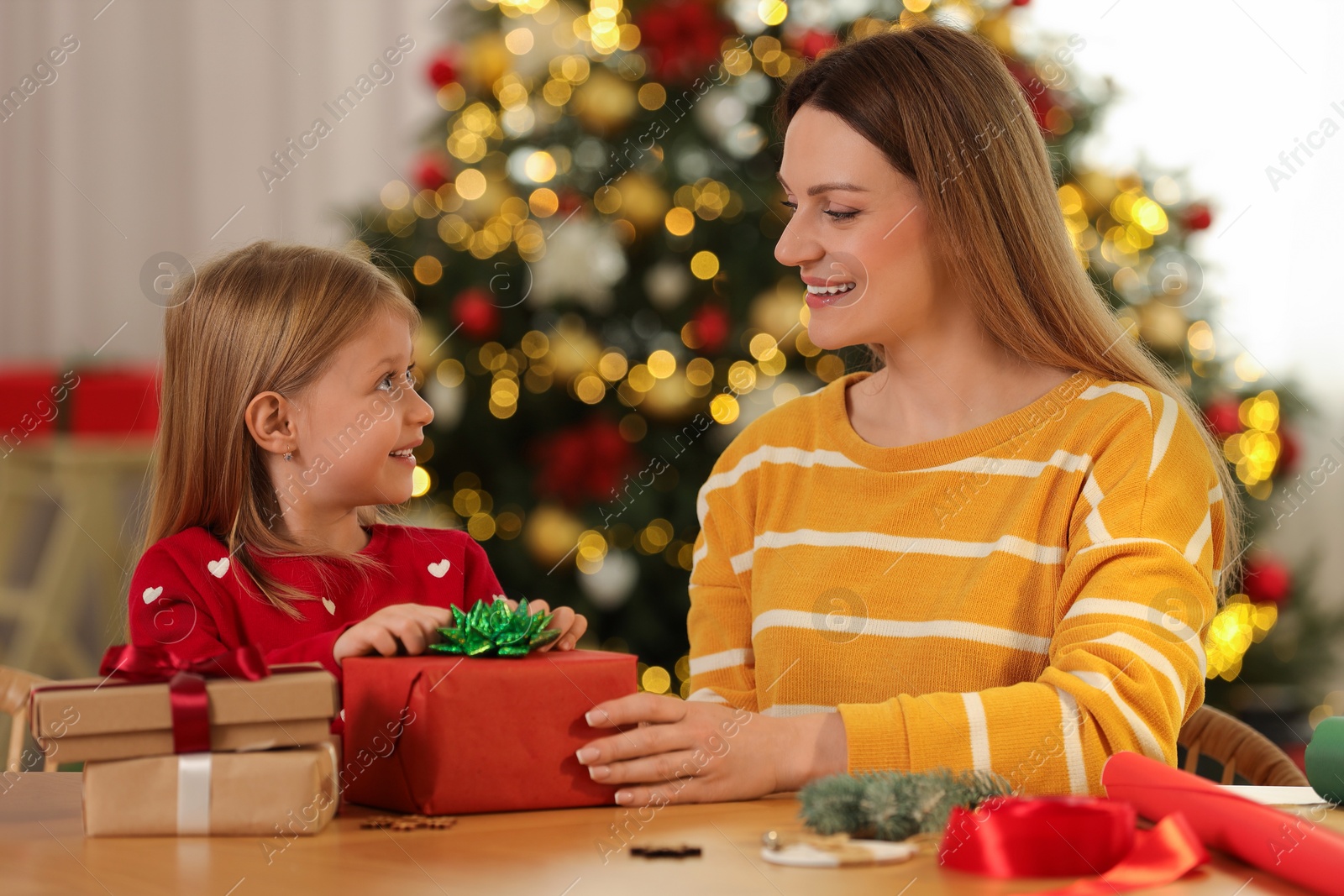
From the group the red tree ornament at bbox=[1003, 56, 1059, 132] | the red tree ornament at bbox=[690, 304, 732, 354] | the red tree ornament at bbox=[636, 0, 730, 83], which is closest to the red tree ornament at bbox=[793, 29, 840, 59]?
the red tree ornament at bbox=[636, 0, 730, 83]

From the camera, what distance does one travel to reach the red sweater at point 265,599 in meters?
1.20

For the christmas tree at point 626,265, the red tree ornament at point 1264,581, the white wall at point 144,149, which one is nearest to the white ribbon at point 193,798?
the christmas tree at point 626,265

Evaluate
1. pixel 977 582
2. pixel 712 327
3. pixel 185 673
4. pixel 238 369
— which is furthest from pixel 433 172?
pixel 185 673

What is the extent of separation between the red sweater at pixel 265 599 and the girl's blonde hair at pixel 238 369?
34 millimetres

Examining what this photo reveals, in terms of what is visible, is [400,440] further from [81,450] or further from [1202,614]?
[81,450]

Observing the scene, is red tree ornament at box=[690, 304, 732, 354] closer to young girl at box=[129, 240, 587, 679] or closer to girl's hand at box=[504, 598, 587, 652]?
young girl at box=[129, 240, 587, 679]

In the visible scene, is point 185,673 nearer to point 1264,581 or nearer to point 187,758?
point 187,758

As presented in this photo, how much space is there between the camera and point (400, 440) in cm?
138

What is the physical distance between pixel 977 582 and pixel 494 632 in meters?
0.54

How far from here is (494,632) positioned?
1.00m

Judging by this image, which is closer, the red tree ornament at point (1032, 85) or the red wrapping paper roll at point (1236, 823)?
the red wrapping paper roll at point (1236, 823)

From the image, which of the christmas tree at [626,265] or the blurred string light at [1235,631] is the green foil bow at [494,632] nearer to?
the christmas tree at [626,265]

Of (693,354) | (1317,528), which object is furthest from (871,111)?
(1317,528)

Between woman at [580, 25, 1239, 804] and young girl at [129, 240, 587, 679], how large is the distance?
0.39 metres
